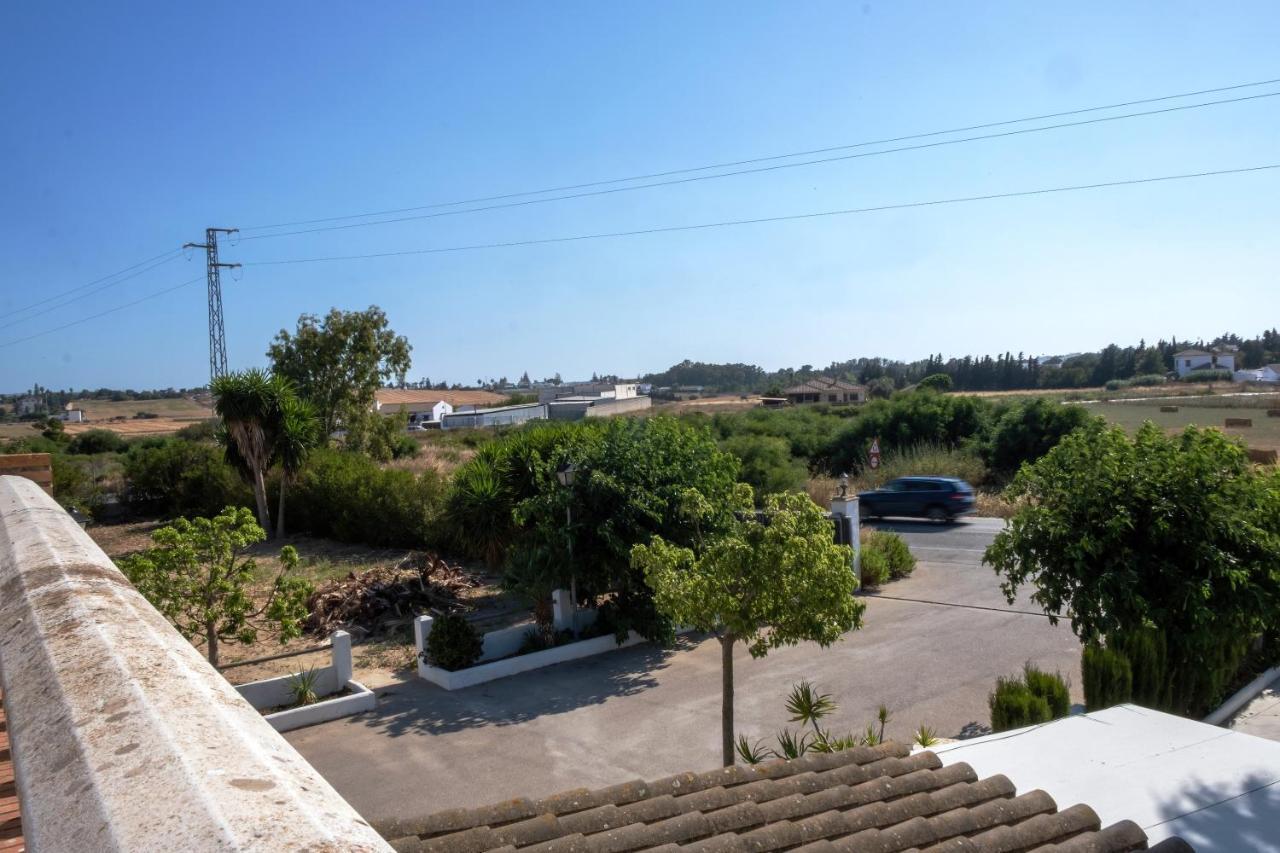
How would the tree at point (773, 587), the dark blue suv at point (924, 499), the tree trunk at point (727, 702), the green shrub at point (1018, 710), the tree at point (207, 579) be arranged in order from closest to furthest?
1. the tree at point (773, 587)
2. the green shrub at point (1018, 710)
3. the tree trunk at point (727, 702)
4. the tree at point (207, 579)
5. the dark blue suv at point (924, 499)

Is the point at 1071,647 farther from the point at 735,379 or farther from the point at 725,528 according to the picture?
the point at 735,379

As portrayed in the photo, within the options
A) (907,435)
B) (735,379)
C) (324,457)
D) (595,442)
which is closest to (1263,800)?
(595,442)

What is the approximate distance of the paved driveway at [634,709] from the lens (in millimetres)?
10312

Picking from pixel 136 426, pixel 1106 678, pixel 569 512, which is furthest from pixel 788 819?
pixel 136 426

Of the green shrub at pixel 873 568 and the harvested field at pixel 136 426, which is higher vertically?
the harvested field at pixel 136 426

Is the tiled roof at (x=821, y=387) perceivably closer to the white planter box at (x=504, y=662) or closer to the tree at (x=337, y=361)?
the tree at (x=337, y=361)

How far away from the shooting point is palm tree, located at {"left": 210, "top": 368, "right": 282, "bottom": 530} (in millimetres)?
27406

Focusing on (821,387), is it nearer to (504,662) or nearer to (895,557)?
(895,557)

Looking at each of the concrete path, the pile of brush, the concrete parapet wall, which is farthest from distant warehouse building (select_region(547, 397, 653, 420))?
the concrete parapet wall

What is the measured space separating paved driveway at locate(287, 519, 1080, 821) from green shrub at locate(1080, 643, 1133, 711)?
1682 mm

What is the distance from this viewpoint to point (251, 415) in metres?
27.5

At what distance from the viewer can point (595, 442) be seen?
15914 mm

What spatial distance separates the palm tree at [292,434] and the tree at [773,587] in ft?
72.0

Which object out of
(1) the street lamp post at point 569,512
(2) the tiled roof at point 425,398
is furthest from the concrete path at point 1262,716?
(2) the tiled roof at point 425,398
